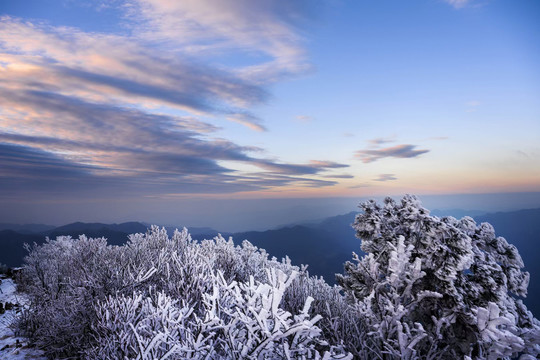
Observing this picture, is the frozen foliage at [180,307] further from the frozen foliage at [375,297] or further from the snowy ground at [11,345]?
the snowy ground at [11,345]

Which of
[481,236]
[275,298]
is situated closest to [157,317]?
[275,298]

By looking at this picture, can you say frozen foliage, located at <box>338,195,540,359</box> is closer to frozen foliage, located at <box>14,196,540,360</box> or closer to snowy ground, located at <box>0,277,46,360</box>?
frozen foliage, located at <box>14,196,540,360</box>

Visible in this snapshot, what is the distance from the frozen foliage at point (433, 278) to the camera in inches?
285

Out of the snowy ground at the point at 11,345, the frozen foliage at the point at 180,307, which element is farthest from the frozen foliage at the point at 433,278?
the snowy ground at the point at 11,345

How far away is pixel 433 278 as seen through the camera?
931 centimetres

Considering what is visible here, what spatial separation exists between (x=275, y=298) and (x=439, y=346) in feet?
27.4

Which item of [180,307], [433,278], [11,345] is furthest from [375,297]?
[11,345]

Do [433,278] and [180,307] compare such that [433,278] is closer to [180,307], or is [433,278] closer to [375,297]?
[375,297]

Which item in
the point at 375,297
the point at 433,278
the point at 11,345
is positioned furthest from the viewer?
the point at 11,345

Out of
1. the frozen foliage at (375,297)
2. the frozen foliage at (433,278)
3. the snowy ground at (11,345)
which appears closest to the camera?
the frozen foliage at (375,297)

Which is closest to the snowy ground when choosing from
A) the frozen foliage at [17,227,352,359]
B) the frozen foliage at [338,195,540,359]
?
the frozen foliage at [17,227,352,359]

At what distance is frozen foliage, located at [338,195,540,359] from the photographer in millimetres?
7250

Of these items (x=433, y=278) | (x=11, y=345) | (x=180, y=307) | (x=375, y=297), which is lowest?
(x=11, y=345)

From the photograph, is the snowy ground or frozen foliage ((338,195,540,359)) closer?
frozen foliage ((338,195,540,359))
